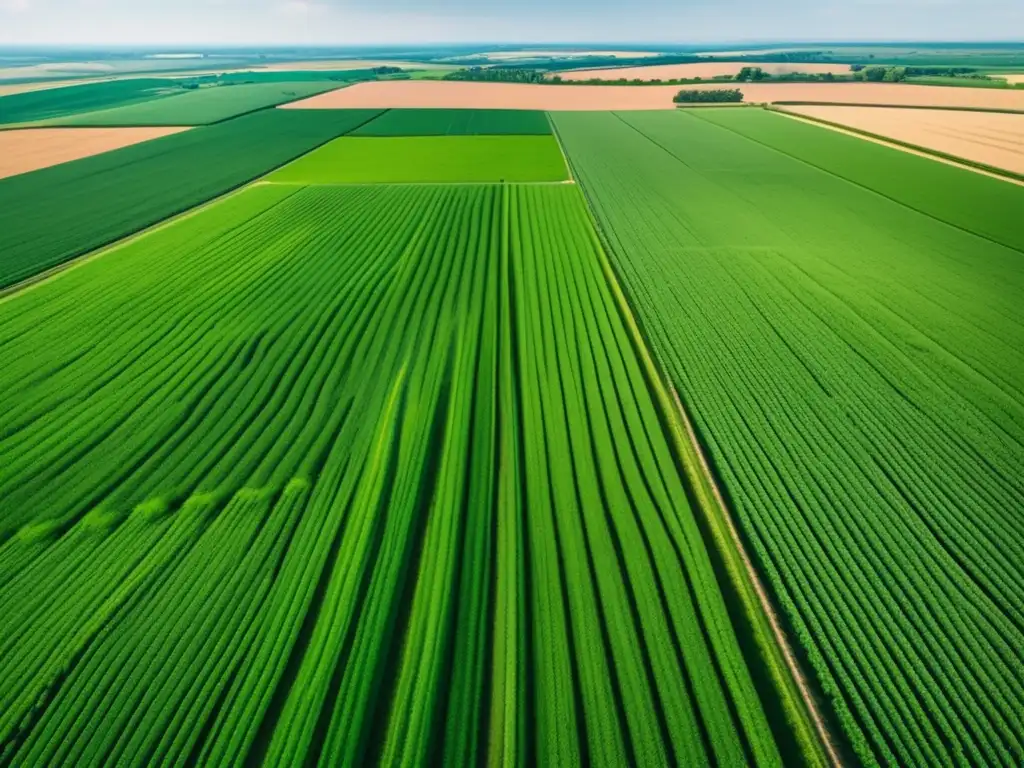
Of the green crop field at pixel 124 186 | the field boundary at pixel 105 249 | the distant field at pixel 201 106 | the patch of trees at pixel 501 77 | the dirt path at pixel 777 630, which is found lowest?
the dirt path at pixel 777 630

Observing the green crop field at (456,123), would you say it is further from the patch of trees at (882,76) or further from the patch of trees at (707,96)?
the patch of trees at (882,76)

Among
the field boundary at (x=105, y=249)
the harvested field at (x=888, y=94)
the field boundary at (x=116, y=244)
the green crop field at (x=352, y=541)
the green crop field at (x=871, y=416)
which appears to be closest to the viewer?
the green crop field at (x=352, y=541)

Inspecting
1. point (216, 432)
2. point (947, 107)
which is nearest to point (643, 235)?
point (216, 432)

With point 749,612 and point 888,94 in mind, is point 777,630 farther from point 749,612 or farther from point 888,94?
point 888,94

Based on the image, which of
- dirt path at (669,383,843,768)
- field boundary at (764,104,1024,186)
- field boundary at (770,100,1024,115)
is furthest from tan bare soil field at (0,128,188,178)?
field boundary at (770,100,1024,115)

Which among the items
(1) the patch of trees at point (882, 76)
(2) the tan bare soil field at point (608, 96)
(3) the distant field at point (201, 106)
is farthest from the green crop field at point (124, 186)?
(1) the patch of trees at point (882, 76)

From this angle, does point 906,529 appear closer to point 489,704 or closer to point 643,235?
point 489,704

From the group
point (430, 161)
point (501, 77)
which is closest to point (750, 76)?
point (501, 77)
